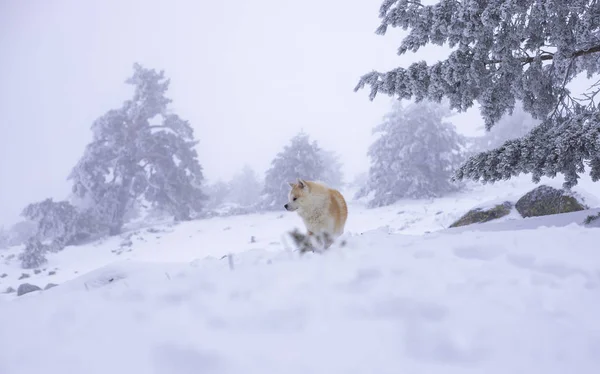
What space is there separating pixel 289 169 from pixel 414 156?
30.8 ft

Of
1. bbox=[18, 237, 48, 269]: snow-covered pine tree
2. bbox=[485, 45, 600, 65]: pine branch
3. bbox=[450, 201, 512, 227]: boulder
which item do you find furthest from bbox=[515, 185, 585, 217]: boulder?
bbox=[18, 237, 48, 269]: snow-covered pine tree

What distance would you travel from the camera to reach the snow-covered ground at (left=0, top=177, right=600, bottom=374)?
5.28 ft

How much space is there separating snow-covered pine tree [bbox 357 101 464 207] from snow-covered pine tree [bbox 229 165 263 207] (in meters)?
17.7

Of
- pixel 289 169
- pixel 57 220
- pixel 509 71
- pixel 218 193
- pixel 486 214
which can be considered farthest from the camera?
pixel 218 193

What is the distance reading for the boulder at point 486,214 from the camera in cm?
899

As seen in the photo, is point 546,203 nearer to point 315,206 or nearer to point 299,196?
point 315,206

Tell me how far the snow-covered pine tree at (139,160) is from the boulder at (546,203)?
72.7 ft

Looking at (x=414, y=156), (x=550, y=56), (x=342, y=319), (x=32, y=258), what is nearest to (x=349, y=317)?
(x=342, y=319)

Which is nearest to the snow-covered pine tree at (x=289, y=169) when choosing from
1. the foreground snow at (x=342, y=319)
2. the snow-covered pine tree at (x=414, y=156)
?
the snow-covered pine tree at (x=414, y=156)

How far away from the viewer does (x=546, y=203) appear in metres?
8.39

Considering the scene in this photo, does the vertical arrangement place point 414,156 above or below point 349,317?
above

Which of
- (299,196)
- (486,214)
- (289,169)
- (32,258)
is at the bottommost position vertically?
(486,214)

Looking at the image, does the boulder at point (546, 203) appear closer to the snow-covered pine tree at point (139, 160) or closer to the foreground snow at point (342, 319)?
the foreground snow at point (342, 319)

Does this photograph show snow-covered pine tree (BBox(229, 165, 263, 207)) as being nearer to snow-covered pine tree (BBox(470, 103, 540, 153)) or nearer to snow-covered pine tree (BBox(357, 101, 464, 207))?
snow-covered pine tree (BBox(357, 101, 464, 207))
